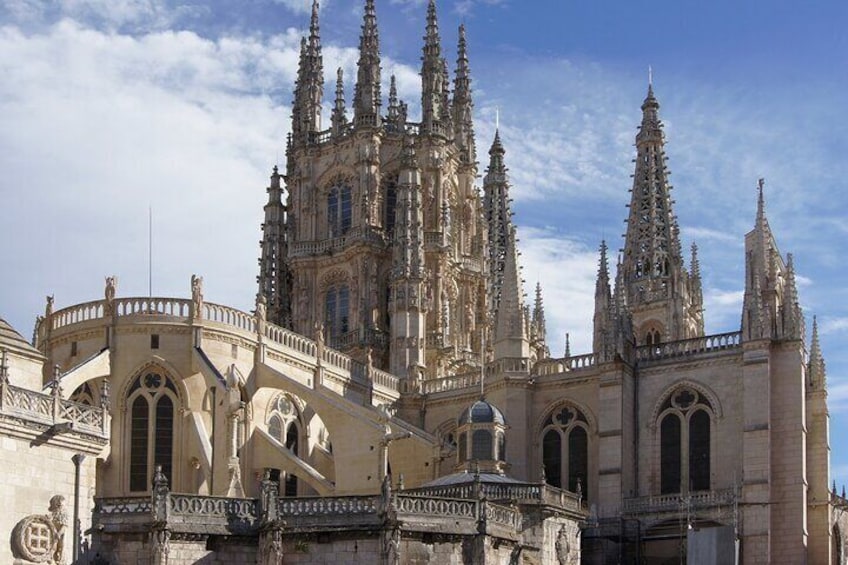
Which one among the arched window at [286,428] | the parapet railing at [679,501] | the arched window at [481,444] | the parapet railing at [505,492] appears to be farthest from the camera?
the arched window at [286,428]

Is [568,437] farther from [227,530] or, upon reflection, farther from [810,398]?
[227,530]

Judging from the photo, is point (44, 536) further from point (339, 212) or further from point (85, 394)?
point (339, 212)

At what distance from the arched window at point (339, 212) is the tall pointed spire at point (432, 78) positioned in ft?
15.1

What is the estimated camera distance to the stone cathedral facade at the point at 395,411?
35.2 meters

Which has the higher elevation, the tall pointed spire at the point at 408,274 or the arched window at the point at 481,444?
the tall pointed spire at the point at 408,274

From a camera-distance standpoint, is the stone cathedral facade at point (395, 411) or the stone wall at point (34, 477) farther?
the stone cathedral facade at point (395, 411)

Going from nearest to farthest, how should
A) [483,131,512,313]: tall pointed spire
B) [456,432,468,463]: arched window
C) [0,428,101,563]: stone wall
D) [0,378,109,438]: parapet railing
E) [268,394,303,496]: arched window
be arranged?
[0,428,101,563]: stone wall < [0,378,109,438]: parapet railing < [456,432,468,463]: arched window < [268,394,303,496]: arched window < [483,131,512,313]: tall pointed spire

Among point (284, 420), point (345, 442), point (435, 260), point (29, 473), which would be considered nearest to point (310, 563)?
point (29, 473)

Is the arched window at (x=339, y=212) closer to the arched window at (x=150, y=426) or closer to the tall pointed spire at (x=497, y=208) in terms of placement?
the tall pointed spire at (x=497, y=208)

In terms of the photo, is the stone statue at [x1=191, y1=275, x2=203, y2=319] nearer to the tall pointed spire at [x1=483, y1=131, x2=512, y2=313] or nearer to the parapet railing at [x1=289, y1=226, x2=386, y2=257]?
the parapet railing at [x1=289, y1=226, x2=386, y2=257]

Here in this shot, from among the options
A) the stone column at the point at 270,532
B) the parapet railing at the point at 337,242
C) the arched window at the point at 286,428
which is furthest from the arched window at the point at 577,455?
the stone column at the point at 270,532

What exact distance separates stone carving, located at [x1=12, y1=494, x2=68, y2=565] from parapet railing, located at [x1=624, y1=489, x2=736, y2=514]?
24271 millimetres

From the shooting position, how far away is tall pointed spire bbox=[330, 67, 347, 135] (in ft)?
230

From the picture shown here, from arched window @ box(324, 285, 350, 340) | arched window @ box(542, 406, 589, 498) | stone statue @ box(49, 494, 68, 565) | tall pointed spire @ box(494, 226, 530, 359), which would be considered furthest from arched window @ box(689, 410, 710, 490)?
stone statue @ box(49, 494, 68, 565)
